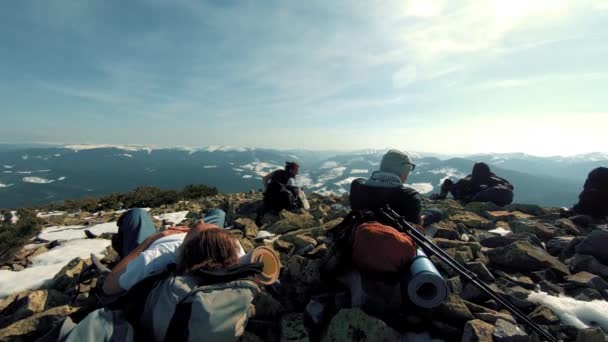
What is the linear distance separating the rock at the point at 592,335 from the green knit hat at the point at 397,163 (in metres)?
3.41

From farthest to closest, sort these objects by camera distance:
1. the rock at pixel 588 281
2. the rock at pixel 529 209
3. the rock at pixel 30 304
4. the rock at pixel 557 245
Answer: the rock at pixel 529 209 → the rock at pixel 557 245 → the rock at pixel 588 281 → the rock at pixel 30 304

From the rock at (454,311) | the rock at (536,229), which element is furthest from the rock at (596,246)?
the rock at (454,311)

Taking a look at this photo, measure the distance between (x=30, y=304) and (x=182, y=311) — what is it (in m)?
3.88

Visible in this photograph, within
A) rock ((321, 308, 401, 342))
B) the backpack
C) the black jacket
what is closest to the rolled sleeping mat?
rock ((321, 308, 401, 342))

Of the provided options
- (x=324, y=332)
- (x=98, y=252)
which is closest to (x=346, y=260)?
(x=324, y=332)

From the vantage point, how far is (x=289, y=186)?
1213 cm

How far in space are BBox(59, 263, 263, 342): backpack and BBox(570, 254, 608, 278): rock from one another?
6870mm

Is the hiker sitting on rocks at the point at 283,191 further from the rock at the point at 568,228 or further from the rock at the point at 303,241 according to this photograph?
the rock at the point at 568,228

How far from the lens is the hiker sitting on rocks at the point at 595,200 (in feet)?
36.3

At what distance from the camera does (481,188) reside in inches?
695

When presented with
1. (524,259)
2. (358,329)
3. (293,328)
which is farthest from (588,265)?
(293,328)

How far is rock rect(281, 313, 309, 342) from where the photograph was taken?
3.86 meters

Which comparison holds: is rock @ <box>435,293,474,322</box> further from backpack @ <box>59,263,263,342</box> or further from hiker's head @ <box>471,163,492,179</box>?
hiker's head @ <box>471,163,492,179</box>

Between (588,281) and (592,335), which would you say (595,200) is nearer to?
(588,281)
